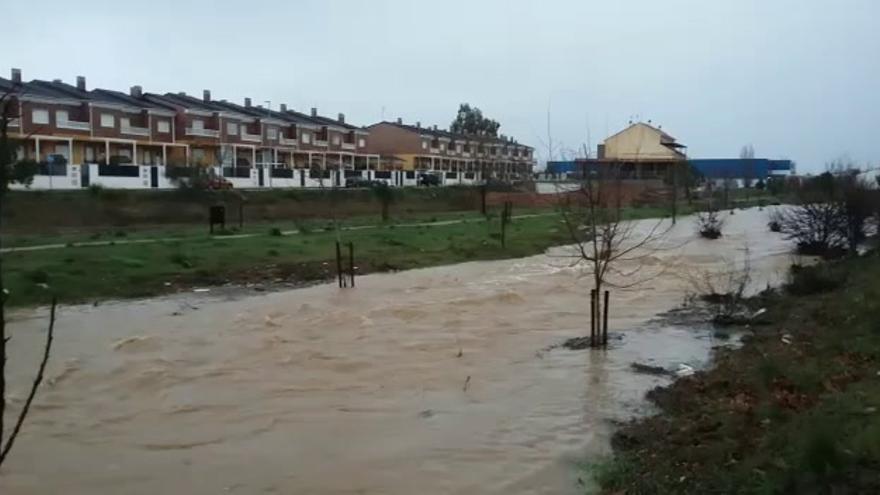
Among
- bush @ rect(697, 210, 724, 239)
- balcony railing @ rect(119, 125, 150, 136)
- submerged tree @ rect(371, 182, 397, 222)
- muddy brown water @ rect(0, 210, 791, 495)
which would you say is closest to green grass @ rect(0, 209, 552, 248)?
submerged tree @ rect(371, 182, 397, 222)

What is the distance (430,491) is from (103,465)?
363cm

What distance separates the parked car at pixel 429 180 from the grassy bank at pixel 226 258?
115 feet

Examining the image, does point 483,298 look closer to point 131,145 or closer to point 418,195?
point 418,195

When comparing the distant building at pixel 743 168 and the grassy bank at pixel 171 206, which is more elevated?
the distant building at pixel 743 168

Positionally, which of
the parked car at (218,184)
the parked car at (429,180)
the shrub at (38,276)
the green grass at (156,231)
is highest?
the parked car at (429,180)

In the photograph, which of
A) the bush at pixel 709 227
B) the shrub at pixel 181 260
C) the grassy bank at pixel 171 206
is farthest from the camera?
the bush at pixel 709 227

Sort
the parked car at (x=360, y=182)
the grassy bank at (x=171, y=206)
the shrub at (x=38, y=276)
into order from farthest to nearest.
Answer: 1. the parked car at (x=360, y=182)
2. the grassy bank at (x=171, y=206)
3. the shrub at (x=38, y=276)

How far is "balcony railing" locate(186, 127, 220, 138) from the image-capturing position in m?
73.2

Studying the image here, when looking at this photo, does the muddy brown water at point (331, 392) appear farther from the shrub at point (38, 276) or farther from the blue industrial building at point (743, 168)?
the blue industrial building at point (743, 168)

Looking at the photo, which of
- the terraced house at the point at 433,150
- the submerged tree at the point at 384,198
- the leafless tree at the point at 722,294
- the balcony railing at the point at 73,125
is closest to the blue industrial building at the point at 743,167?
the terraced house at the point at 433,150

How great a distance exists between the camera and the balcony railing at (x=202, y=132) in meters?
73.2

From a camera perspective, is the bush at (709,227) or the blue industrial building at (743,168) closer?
the bush at (709,227)

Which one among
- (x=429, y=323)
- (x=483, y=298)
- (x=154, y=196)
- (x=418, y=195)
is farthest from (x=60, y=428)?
(x=418, y=195)

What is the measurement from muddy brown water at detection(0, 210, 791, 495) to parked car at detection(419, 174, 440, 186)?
5374 cm
